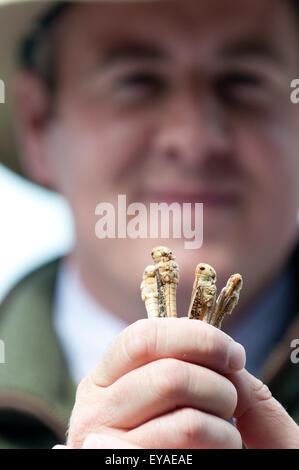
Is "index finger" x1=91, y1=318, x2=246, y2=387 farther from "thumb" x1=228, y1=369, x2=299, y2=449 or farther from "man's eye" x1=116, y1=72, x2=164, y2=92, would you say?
"man's eye" x1=116, y1=72, x2=164, y2=92

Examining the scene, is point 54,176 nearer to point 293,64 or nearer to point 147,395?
point 293,64

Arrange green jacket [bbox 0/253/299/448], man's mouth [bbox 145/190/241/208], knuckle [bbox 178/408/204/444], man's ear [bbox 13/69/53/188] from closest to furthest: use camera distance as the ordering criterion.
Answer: knuckle [bbox 178/408/204/444], green jacket [bbox 0/253/299/448], man's mouth [bbox 145/190/241/208], man's ear [bbox 13/69/53/188]

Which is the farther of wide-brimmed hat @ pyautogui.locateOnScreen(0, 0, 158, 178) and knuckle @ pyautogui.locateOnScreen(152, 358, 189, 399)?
wide-brimmed hat @ pyautogui.locateOnScreen(0, 0, 158, 178)

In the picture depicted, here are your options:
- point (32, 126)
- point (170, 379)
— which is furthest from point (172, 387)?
point (32, 126)

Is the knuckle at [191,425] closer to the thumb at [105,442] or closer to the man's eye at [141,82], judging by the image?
the thumb at [105,442]

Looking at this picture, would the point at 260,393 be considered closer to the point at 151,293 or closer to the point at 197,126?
the point at 151,293

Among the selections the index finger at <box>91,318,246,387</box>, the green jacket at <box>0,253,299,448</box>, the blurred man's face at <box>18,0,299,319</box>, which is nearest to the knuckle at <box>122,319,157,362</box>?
the index finger at <box>91,318,246,387</box>

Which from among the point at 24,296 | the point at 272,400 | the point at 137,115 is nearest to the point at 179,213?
the point at 137,115
